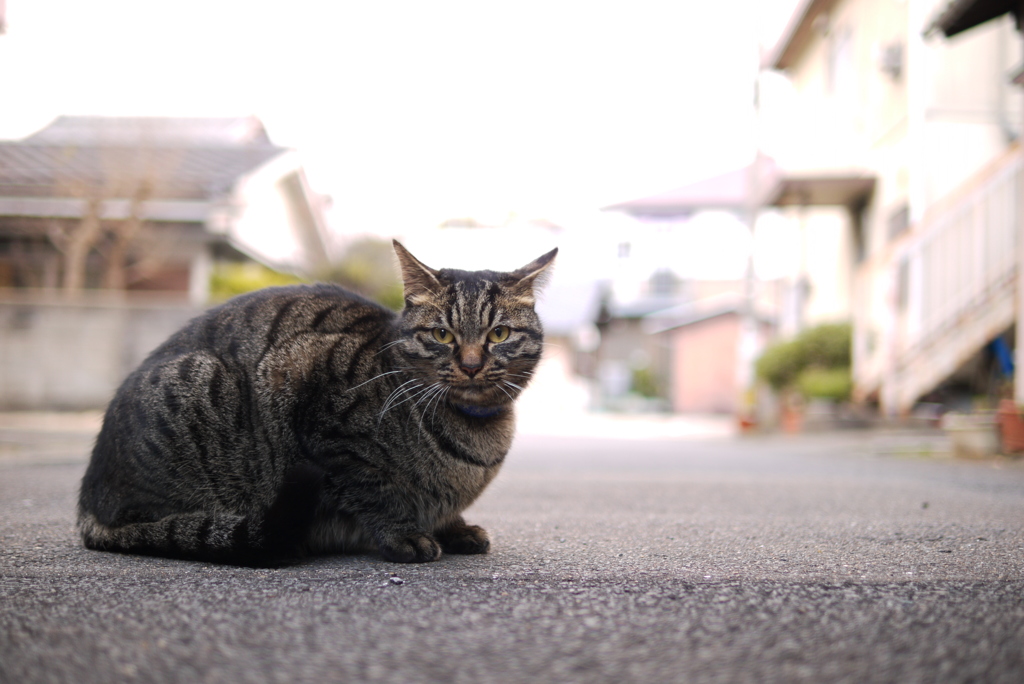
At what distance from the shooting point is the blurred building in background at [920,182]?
8.33m

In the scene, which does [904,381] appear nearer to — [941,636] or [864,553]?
[864,553]

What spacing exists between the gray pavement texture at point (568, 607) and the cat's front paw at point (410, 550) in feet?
0.14

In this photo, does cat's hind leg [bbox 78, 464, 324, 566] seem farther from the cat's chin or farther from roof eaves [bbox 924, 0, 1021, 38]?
roof eaves [bbox 924, 0, 1021, 38]

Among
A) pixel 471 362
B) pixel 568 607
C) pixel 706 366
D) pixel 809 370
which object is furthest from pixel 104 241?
pixel 706 366

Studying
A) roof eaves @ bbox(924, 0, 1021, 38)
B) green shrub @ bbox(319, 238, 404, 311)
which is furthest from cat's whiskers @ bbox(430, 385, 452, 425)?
green shrub @ bbox(319, 238, 404, 311)

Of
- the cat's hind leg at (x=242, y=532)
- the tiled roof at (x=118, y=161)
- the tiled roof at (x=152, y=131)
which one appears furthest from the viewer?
the tiled roof at (x=152, y=131)

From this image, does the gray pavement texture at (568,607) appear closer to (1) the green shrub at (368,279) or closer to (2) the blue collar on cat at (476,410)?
(2) the blue collar on cat at (476,410)

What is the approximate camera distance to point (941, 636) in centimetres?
156

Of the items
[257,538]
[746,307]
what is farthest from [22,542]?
[746,307]

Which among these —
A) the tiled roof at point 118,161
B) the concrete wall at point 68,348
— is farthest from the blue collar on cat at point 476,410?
the tiled roof at point 118,161

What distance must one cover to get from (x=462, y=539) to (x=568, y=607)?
2.89 feet

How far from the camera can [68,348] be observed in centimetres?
1158

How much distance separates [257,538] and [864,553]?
184cm

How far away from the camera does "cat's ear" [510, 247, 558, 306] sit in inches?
113
